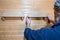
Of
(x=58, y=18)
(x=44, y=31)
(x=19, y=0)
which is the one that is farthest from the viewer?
(x=19, y=0)

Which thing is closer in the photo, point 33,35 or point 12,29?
point 33,35

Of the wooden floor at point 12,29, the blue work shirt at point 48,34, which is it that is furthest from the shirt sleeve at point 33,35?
the wooden floor at point 12,29

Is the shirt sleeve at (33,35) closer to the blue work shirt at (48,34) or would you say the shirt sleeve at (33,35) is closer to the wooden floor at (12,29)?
the blue work shirt at (48,34)

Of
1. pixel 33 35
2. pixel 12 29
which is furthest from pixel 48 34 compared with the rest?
pixel 12 29

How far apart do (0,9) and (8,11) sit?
0.33 feet

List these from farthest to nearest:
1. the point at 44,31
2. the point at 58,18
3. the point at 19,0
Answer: the point at 19,0 < the point at 58,18 < the point at 44,31

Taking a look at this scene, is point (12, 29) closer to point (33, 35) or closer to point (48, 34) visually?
point (33, 35)

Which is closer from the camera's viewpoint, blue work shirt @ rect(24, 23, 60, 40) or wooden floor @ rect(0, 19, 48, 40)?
blue work shirt @ rect(24, 23, 60, 40)

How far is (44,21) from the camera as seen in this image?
1.73 meters

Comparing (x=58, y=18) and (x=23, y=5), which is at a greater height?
(x=23, y=5)

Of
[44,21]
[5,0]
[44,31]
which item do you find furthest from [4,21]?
[44,31]

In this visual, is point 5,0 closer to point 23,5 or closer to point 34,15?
point 23,5

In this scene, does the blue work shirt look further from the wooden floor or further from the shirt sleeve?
the wooden floor

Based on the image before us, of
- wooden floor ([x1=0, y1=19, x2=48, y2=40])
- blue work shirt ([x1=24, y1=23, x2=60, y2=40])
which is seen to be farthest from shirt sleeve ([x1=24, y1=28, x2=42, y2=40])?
wooden floor ([x1=0, y1=19, x2=48, y2=40])
